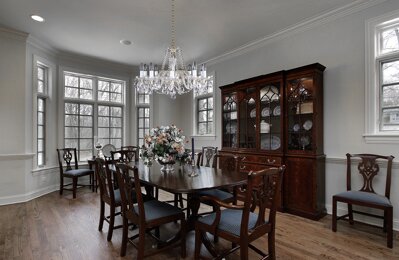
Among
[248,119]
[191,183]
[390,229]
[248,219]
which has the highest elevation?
[248,119]

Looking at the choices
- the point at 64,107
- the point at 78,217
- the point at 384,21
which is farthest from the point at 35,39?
the point at 384,21

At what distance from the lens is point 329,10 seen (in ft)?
10.8

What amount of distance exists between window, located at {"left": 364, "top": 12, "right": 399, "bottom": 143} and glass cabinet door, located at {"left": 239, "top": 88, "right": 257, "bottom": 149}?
63.8 inches

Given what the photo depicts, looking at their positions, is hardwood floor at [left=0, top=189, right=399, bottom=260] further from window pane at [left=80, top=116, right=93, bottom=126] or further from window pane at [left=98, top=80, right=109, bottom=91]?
window pane at [left=98, top=80, right=109, bottom=91]

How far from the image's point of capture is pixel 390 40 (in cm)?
299

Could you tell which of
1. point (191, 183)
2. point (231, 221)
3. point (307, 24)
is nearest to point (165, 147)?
point (191, 183)

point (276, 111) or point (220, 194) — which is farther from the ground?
point (276, 111)

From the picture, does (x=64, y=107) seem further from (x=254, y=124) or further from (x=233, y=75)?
(x=254, y=124)

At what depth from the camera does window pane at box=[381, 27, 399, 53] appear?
294 centimetres

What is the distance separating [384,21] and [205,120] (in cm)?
369

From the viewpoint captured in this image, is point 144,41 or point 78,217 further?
point 144,41

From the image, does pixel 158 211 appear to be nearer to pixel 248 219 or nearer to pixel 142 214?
pixel 142 214

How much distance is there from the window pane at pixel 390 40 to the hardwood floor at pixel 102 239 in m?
2.30

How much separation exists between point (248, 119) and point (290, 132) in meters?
0.84
